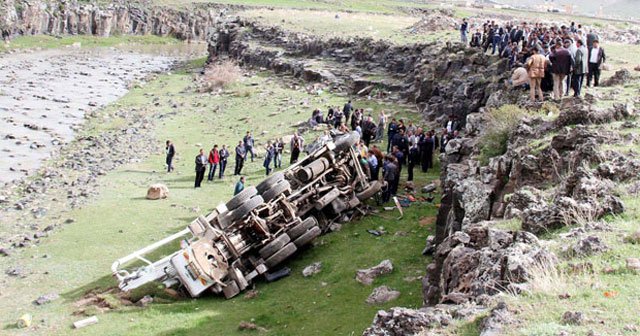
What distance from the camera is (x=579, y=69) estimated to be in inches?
821

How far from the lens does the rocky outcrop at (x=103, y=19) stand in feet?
298

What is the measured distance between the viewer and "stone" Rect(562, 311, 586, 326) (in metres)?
7.41

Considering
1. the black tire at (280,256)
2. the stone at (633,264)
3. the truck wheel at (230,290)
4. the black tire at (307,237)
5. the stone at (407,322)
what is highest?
the stone at (633,264)

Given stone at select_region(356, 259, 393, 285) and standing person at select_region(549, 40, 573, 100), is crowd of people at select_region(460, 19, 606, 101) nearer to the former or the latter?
standing person at select_region(549, 40, 573, 100)

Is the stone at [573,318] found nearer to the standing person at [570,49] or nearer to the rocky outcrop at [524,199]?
the rocky outcrop at [524,199]

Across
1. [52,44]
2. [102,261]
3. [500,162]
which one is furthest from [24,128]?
[52,44]

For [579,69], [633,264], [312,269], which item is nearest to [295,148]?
[312,269]

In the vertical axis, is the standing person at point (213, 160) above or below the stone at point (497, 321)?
below

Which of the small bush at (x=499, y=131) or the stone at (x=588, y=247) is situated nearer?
the stone at (x=588, y=247)

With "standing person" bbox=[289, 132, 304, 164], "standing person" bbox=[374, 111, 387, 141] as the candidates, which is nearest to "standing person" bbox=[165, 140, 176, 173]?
"standing person" bbox=[289, 132, 304, 164]

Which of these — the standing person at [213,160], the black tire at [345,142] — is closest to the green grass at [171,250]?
the standing person at [213,160]

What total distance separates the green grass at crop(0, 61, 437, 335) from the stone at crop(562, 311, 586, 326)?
788 centimetres

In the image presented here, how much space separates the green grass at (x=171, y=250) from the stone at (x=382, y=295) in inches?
8.8

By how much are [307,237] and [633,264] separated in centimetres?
1208
